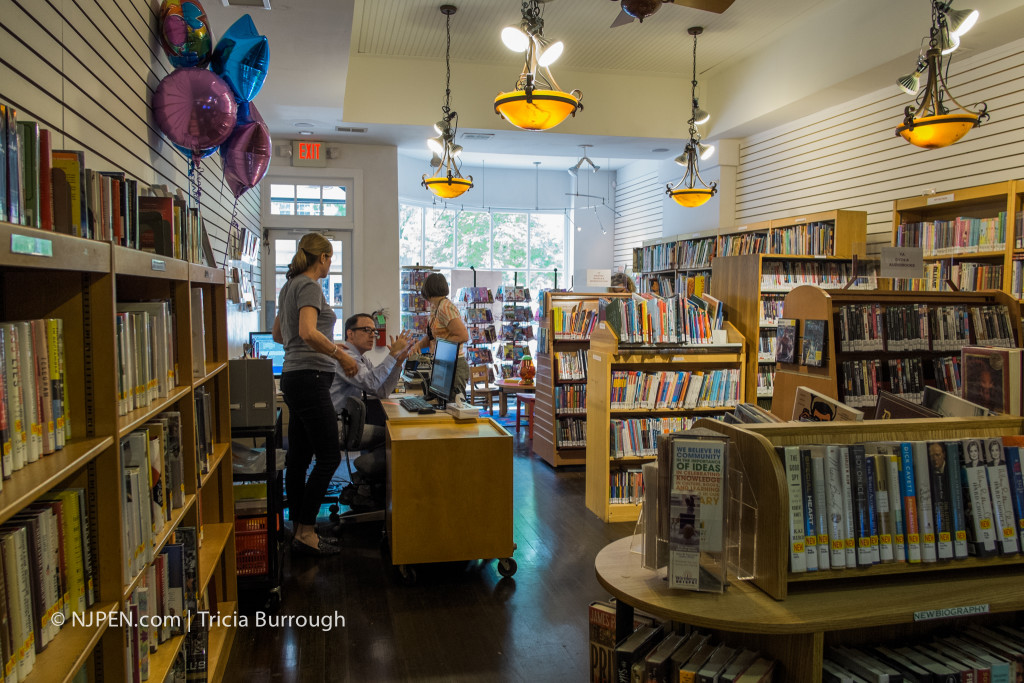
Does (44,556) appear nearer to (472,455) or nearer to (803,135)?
(472,455)

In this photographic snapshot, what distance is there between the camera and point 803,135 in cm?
783

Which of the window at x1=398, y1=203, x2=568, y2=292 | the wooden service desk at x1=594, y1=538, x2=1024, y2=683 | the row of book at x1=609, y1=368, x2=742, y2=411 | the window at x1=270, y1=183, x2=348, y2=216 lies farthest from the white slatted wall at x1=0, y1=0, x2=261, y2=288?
the window at x1=398, y1=203, x2=568, y2=292

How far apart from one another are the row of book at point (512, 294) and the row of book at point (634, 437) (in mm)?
6334

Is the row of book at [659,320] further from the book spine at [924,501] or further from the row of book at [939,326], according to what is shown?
→ the book spine at [924,501]

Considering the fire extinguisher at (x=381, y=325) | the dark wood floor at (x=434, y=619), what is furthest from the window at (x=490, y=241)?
the dark wood floor at (x=434, y=619)

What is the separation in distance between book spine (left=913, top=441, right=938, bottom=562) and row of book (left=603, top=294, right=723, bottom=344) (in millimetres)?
2889

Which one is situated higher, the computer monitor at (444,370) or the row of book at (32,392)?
the row of book at (32,392)

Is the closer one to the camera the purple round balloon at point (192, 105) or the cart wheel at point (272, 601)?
the purple round balloon at point (192, 105)

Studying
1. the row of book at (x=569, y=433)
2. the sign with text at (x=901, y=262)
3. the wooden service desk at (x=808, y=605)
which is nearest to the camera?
the wooden service desk at (x=808, y=605)

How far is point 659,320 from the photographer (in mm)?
4914

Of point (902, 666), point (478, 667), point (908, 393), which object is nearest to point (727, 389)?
point (908, 393)

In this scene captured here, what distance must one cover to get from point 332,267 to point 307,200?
3.07ft

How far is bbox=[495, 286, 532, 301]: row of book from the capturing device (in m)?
11.2

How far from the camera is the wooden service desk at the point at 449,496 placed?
3.62m
